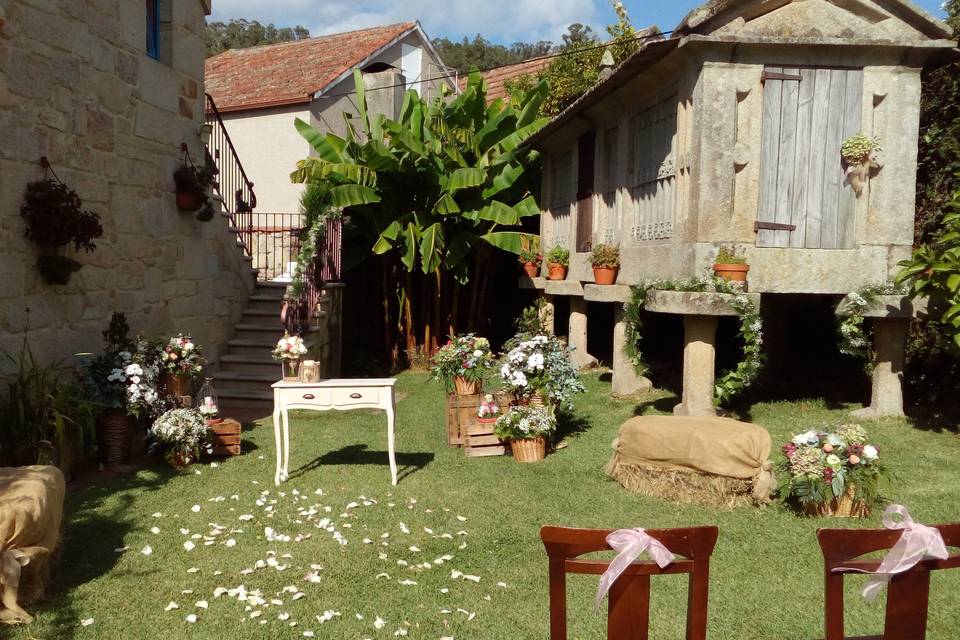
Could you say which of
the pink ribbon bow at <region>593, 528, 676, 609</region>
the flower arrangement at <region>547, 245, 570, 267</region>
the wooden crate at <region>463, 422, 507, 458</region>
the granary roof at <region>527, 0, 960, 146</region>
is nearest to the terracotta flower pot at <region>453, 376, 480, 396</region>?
the wooden crate at <region>463, 422, 507, 458</region>

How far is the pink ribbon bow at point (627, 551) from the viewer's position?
7.25ft

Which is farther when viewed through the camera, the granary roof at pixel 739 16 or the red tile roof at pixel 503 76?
the red tile roof at pixel 503 76

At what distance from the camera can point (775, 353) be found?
10461 mm

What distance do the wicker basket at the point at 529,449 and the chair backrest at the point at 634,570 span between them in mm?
5039

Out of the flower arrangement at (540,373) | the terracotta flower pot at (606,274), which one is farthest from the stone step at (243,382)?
the terracotta flower pot at (606,274)

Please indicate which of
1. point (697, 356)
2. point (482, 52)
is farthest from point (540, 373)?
point (482, 52)

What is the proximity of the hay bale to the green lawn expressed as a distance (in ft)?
0.33

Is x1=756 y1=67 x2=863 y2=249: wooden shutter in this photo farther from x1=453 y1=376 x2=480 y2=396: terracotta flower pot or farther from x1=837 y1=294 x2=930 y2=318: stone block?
x1=453 y1=376 x2=480 y2=396: terracotta flower pot

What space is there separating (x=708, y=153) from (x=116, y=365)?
19.0 ft

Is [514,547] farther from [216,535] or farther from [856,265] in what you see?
[856,265]

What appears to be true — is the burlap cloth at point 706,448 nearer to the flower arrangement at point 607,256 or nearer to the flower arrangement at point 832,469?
the flower arrangement at point 832,469

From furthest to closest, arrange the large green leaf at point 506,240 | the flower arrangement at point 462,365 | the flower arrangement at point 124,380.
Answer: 1. the large green leaf at point 506,240
2. the flower arrangement at point 462,365
3. the flower arrangement at point 124,380

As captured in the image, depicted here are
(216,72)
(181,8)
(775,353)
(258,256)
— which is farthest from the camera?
(216,72)

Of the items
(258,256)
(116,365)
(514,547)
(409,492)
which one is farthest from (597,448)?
(258,256)
